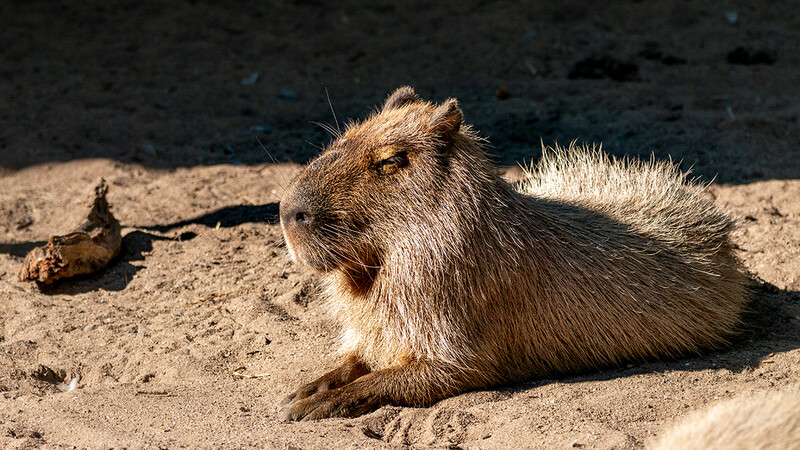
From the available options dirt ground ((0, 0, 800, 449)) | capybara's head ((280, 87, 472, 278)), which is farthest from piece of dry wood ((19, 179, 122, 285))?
capybara's head ((280, 87, 472, 278))

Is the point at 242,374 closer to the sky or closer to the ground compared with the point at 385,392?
closer to the ground

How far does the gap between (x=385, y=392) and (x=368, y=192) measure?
847mm

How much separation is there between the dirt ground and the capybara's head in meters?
0.72

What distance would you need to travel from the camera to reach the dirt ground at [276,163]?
11.2 feet

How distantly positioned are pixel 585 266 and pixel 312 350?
4.69ft

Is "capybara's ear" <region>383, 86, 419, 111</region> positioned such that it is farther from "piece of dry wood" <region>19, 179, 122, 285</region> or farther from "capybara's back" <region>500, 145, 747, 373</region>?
"piece of dry wood" <region>19, 179, 122, 285</region>

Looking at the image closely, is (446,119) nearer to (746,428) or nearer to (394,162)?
(394,162)

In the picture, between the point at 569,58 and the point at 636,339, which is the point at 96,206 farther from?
the point at 569,58

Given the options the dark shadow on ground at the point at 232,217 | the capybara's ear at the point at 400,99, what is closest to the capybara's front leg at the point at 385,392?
the capybara's ear at the point at 400,99

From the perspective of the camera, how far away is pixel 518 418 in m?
3.28

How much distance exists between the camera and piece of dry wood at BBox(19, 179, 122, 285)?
15.6ft

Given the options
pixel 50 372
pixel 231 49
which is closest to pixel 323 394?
pixel 50 372

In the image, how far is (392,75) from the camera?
25.9 ft

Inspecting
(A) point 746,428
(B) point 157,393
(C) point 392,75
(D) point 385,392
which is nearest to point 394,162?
(D) point 385,392
